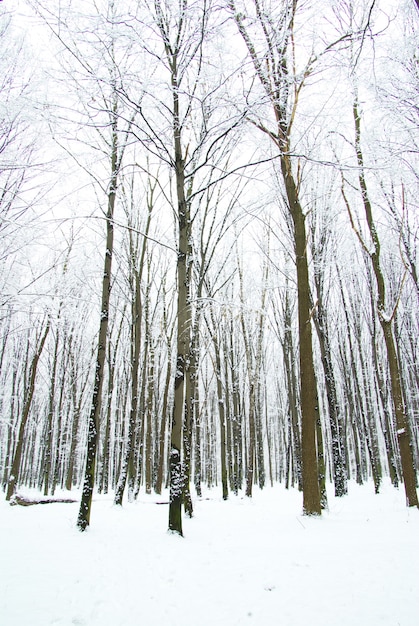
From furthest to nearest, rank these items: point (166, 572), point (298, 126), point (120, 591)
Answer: point (298, 126) < point (166, 572) < point (120, 591)

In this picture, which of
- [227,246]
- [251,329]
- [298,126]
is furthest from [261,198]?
[251,329]

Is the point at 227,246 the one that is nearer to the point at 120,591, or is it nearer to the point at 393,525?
the point at 393,525

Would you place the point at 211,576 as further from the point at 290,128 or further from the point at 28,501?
the point at 28,501

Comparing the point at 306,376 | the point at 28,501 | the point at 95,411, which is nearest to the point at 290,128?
the point at 306,376

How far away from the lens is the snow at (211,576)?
8.71 feet

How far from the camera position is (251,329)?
1759 centimetres

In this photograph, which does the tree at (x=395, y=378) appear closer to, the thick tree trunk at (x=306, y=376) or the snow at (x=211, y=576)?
the thick tree trunk at (x=306, y=376)

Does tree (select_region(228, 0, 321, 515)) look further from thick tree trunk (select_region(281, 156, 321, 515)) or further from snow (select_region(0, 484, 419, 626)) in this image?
snow (select_region(0, 484, 419, 626))

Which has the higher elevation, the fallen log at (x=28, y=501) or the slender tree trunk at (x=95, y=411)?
the slender tree trunk at (x=95, y=411)

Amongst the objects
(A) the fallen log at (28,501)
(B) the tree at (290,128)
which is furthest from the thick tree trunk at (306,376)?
(A) the fallen log at (28,501)

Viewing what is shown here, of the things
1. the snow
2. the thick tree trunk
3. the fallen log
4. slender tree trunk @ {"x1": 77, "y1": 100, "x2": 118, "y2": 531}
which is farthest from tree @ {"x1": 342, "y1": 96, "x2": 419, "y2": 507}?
the fallen log

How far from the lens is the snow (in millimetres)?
2656

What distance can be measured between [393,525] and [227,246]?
1052 cm

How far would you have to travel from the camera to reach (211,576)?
3605 mm
